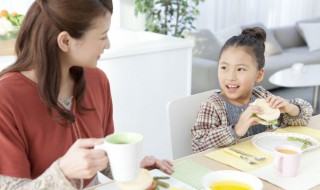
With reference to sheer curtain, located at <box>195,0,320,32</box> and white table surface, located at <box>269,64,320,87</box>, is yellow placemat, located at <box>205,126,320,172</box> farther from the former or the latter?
sheer curtain, located at <box>195,0,320,32</box>

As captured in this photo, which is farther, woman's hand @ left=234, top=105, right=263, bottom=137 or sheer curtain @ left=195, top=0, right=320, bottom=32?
sheer curtain @ left=195, top=0, right=320, bottom=32

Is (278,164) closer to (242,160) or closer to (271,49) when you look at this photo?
(242,160)

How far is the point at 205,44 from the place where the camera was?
15.0 feet

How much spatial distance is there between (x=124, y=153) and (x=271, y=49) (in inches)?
179

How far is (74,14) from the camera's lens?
1.10 metres

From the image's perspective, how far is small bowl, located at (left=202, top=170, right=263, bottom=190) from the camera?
106 centimetres

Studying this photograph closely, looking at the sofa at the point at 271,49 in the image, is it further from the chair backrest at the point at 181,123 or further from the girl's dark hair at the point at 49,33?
the girl's dark hair at the point at 49,33

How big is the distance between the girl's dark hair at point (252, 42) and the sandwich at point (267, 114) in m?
0.27

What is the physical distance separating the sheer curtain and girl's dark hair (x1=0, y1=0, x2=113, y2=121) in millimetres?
4137

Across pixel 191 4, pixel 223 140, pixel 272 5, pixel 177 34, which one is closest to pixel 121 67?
pixel 223 140

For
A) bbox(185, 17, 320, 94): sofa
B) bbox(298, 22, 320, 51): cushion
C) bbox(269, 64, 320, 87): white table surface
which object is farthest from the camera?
bbox(298, 22, 320, 51): cushion

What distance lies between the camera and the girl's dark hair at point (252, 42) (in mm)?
1676

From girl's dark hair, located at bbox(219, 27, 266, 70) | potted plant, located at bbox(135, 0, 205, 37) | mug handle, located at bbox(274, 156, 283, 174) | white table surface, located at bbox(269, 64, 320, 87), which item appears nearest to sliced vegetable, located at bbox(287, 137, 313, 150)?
mug handle, located at bbox(274, 156, 283, 174)

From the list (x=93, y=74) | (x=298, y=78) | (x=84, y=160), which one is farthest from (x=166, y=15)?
(x=84, y=160)
